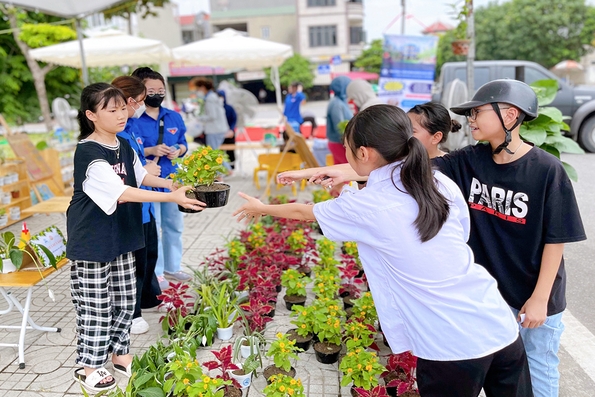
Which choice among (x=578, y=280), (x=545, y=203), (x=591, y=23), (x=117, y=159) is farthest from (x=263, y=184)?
(x=591, y=23)

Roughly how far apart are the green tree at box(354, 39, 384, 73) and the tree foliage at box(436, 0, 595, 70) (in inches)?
205

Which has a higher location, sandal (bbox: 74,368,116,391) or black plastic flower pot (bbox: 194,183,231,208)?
black plastic flower pot (bbox: 194,183,231,208)

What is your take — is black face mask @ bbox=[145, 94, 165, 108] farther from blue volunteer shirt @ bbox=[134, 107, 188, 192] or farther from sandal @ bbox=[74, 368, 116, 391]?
sandal @ bbox=[74, 368, 116, 391]

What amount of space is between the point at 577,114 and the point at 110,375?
10.9m

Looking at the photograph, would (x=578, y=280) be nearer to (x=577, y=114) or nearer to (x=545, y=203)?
(x=545, y=203)

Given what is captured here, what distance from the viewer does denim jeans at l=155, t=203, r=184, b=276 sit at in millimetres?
4098

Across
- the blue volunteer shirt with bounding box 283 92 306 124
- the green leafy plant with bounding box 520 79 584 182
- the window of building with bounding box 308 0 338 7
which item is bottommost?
the blue volunteer shirt with bounding box 283 92 306 124

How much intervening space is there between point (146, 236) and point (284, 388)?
157 centimetres

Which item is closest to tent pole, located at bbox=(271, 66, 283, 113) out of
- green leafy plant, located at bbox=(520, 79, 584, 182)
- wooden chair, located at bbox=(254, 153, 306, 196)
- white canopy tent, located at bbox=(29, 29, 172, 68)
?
white canopy tent, located at bbox=(29, 29, 172, 68)

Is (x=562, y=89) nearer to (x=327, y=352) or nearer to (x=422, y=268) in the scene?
(x=327, y=352)

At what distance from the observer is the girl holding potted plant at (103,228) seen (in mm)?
2398

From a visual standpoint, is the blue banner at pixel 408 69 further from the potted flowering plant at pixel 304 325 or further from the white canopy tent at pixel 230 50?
the potted flowering plant at pixel 304 325

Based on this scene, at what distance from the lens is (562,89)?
10719 mm

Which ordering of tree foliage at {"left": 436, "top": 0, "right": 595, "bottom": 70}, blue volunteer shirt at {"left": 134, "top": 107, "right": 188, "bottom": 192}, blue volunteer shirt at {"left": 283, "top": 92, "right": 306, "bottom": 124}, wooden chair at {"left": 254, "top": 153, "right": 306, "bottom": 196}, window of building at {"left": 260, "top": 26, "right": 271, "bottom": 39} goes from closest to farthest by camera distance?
1. blue volunteer shirt at {"left": 134, "top": 107, "right": 188, "bottom": 192}
2. wooden chair at {"left": 254, "top": 153, "right": 306, "bottom": 196}
3. blue volunteer shirt at {"left": 283, "top": 92, "right": 306, "bottom": 124}
4. tree foliage at {"left": 436, "top": 0, "right": 595, "bottom": 70}
5. window of building at {"left": 260, "top": 26, "right": 271, "bottom": 39}
